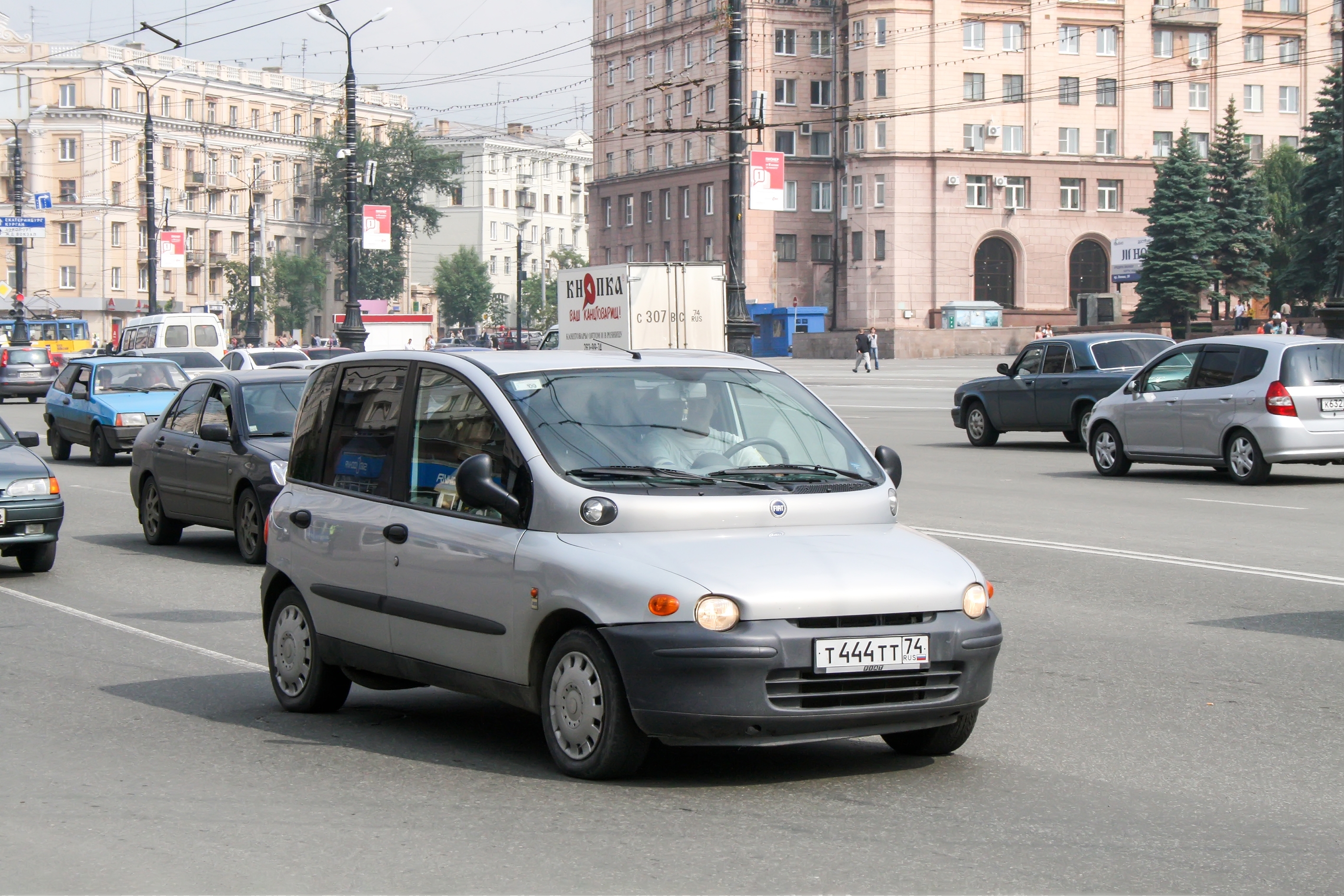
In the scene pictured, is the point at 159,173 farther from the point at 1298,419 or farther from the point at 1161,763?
the point at 1161,763

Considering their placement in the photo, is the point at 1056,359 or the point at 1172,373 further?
the point at 1056,359

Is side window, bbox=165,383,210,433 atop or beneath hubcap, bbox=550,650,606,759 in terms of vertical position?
→ atop

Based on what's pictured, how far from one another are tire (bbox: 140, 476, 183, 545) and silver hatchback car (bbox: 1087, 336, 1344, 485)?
11044mm

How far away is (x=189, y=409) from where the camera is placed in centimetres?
1534

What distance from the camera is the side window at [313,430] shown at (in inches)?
302

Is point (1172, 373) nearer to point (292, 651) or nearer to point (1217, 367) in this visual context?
point (1217, 367)

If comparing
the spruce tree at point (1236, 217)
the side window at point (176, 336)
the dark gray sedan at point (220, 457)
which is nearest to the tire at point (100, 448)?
the dark gray sedan at point (220, 457)

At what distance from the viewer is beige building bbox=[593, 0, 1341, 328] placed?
273 ft

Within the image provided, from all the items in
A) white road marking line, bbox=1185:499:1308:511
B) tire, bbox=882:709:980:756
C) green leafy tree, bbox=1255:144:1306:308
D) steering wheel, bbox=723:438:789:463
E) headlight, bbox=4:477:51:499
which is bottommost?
white road marking line, bbox=1185:499:1308:511

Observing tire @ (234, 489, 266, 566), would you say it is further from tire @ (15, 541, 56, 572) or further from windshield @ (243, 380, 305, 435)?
tire @ (15, 541, 56, 572)

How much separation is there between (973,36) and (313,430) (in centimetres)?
Result: 7937

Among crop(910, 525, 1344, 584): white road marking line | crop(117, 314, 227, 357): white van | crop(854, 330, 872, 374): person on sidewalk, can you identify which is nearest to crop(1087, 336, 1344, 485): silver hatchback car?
crop(910, 525, 1344, 584): white road marking line

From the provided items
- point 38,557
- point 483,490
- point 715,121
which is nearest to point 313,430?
point 483,490

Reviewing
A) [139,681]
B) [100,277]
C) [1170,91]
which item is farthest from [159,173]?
[139,681]
